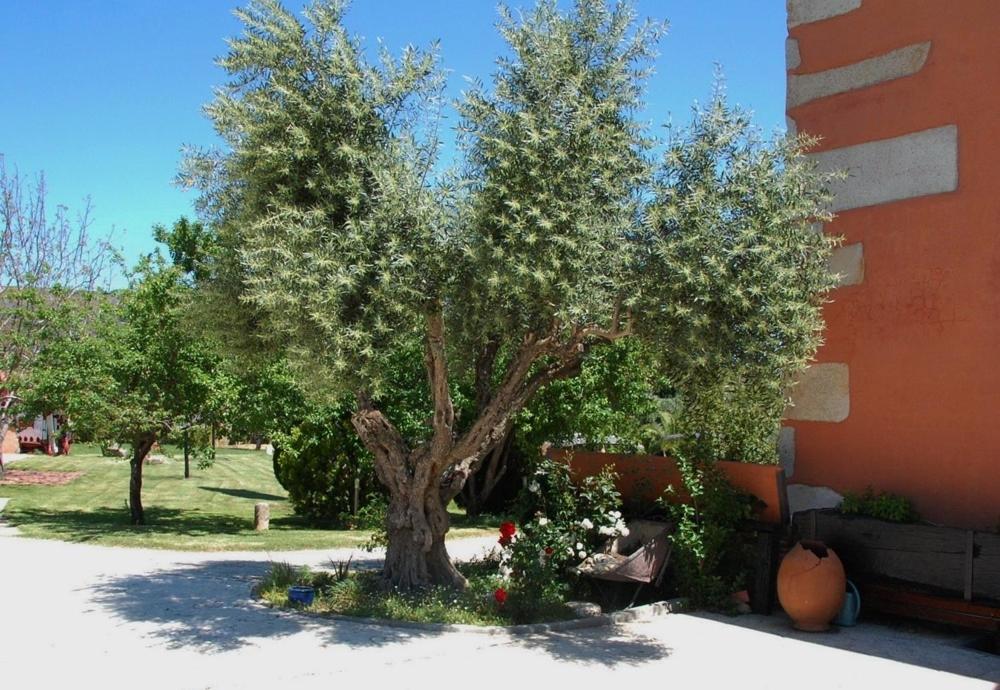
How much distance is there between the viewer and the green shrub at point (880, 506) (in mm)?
7910

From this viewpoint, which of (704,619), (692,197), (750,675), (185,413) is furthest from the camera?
(185,413)

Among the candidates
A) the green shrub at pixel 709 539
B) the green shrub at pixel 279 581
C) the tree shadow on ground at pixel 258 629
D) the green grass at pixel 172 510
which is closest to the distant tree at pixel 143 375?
the green grass at pixel 172 510

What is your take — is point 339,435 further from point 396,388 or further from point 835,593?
point 835,593

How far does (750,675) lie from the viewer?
6527 mm

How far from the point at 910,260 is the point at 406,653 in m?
5.94

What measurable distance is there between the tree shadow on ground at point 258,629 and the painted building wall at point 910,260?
3.02 metres

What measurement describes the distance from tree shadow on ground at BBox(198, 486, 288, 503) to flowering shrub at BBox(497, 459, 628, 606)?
15.6 meters

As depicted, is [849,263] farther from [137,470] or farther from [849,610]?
[137,470]

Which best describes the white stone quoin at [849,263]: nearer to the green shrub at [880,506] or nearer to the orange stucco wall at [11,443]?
the green shrub at [880,506]

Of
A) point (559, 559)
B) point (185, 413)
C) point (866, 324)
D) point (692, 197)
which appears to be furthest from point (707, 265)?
point (185, 413)

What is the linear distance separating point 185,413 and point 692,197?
11.9 metres

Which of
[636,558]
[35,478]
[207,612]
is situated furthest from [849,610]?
[35,478]

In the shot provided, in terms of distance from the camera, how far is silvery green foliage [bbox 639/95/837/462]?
678cm

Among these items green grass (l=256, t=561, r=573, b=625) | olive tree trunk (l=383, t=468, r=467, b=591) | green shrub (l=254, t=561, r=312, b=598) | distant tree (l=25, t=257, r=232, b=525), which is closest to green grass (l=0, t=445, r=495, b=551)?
distant tree (l=25, t=257, r=232, b=525)
